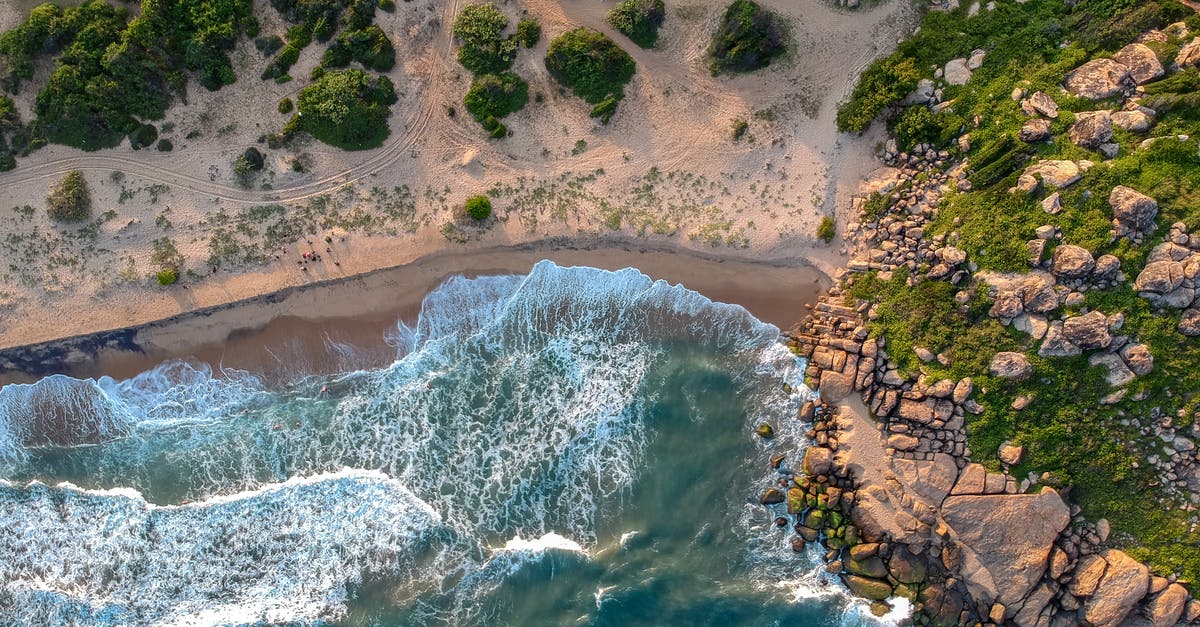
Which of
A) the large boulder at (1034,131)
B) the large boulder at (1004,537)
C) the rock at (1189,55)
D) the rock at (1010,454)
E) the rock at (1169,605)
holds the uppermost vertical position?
the rock at (1189,55)

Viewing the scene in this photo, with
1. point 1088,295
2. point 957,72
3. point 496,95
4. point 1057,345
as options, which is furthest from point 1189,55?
point 496,95

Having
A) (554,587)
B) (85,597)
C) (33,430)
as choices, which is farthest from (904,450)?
(33,430)

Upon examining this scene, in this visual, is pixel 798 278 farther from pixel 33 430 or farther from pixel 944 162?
pixel 33 430

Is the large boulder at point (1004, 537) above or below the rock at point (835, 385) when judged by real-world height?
below

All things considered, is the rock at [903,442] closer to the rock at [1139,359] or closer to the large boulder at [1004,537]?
the large boulder at [1004,537]

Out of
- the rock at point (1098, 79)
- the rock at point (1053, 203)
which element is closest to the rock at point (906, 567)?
the rock at point (1053, 203)
